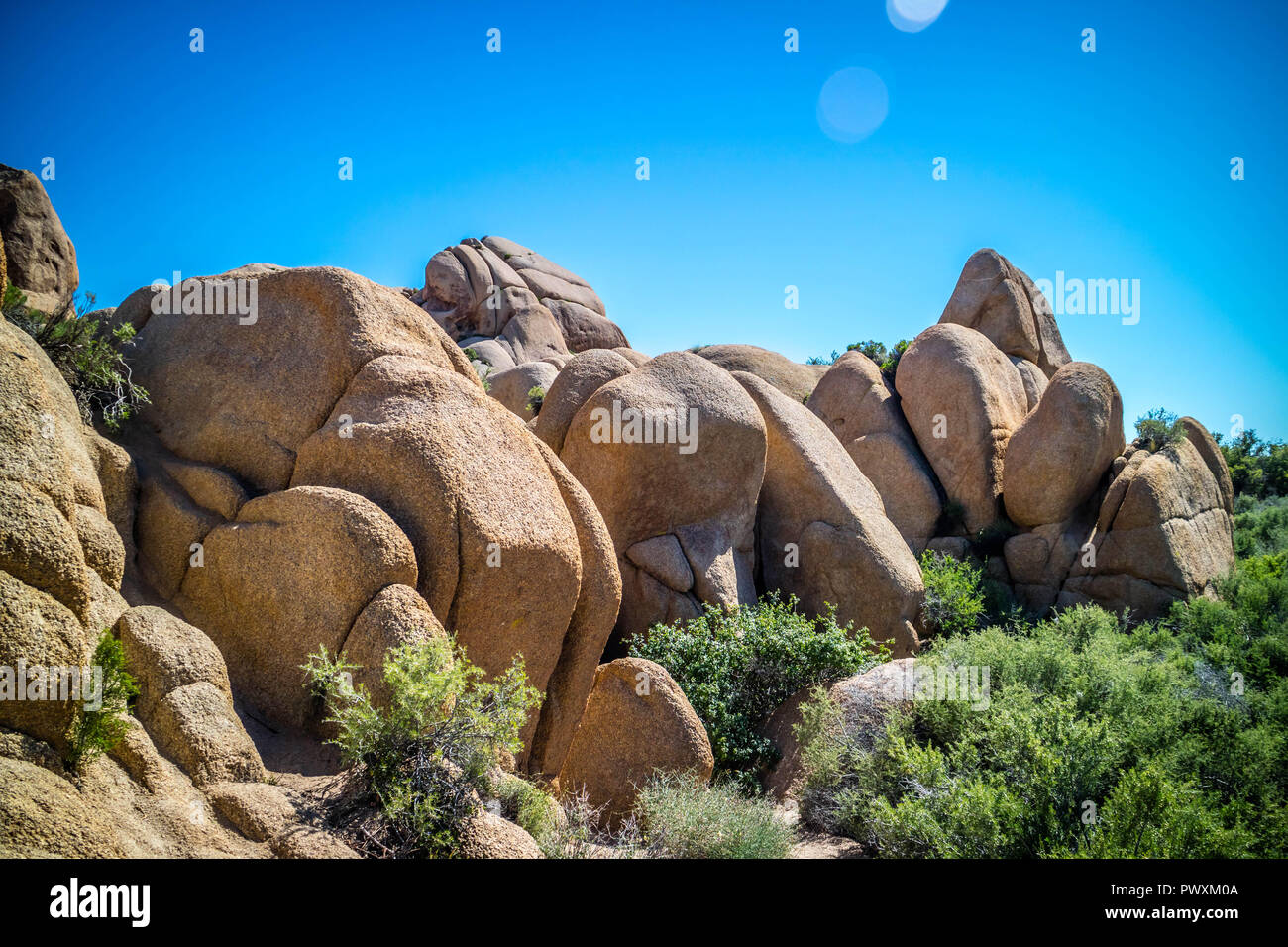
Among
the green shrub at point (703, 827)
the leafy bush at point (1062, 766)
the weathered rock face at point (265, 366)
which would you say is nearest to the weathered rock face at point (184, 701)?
the weathered rock face at point (265, 366)

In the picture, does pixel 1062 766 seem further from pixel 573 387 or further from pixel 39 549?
pixel 573 387

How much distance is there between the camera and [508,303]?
3888cm

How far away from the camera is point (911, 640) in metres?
14.1

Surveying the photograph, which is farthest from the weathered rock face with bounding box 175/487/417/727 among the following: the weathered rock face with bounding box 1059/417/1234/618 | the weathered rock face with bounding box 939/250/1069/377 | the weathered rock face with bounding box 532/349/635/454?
the weathered rock face with bounding box 939/250/1069/377

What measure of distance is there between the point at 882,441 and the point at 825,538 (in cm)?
726

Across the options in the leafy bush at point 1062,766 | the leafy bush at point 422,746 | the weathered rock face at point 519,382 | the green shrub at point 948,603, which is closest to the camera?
the leafy bush at point 422,746

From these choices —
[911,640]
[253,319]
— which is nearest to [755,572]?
[911,640]

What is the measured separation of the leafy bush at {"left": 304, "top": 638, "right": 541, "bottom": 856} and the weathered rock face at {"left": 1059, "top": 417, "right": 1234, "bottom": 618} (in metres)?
16.4

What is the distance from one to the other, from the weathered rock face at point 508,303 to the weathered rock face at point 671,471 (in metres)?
24.3

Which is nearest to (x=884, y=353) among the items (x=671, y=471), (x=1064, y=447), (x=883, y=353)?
(x=883, y=353)

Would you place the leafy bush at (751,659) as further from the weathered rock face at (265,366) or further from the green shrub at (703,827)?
the weathered rock face at (265,366)

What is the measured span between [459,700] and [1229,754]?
294 inches

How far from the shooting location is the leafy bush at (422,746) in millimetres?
5277

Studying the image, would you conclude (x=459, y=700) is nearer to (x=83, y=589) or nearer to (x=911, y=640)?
(x=83, y=589)
